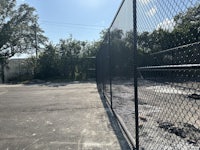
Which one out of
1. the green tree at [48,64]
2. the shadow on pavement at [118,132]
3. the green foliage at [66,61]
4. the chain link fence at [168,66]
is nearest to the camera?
the chain link fence at [168,66]

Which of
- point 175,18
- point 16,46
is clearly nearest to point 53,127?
point 175,18

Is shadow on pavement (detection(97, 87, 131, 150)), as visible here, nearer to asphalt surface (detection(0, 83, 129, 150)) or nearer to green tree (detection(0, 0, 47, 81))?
asphalt surface (detection(0, 83, 129, 150))

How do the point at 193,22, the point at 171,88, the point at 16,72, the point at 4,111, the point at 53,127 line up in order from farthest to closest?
the point at 16,72, the point at 4,111, the point at 53,127, the point at 171,88, the point at 193,22

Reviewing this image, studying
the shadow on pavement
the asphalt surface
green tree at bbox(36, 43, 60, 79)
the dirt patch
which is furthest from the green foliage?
the dirt patch

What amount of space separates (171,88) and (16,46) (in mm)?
27283

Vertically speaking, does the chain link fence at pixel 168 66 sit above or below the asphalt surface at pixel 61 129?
above

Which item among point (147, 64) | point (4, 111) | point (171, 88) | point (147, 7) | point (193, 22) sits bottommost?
point (4, 111)

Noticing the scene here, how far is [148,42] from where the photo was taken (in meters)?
2.69

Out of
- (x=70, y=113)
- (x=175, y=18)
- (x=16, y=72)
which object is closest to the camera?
(x=175, y=18)

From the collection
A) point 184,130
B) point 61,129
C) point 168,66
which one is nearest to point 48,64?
point 61,129

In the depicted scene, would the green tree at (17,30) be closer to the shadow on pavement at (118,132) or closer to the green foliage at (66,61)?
the green foliage at (66,61)

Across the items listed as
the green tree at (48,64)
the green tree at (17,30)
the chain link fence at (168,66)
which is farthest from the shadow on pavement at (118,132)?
the green tree at (17,30)

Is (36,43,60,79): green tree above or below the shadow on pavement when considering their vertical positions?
above

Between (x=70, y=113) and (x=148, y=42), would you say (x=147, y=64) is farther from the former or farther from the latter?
(x=70, y=113)
